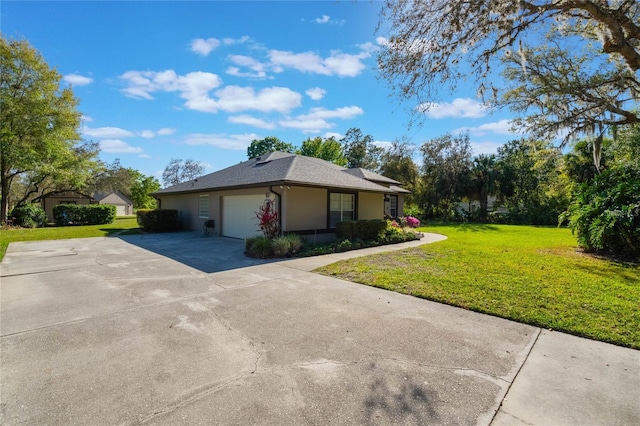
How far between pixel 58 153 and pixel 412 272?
25.4 m

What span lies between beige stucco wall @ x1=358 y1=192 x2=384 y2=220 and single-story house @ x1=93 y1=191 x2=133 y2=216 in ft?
153

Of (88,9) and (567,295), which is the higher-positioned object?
(88,9)

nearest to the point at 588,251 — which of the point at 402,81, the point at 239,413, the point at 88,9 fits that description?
the point at 402,81

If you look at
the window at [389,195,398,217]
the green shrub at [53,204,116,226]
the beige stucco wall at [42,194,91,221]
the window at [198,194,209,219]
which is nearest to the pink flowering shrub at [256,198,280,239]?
the window at [198,194,209,219]

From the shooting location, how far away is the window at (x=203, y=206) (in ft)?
52.3

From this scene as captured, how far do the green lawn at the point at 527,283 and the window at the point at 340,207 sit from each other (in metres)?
3.99

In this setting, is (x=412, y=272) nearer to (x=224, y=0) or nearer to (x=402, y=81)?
(x=402, y=81)

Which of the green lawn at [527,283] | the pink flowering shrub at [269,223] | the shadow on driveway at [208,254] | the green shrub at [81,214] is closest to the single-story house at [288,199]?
the pink flowering shrub at [269,223]

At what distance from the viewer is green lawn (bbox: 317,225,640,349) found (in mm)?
4254

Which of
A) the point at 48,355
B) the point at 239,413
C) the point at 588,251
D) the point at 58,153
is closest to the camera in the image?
the point at 239,413

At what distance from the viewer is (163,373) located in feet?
9.52

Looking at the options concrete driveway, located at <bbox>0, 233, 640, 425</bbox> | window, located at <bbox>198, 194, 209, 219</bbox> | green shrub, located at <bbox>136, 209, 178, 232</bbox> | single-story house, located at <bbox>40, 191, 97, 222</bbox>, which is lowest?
concrete driveway, located at <bbox>0, 233, 640, 425</bbox>

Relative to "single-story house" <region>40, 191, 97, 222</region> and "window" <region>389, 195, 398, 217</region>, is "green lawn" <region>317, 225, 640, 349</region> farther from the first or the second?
"single-story house" <region>40, 191, 97, 222</region>

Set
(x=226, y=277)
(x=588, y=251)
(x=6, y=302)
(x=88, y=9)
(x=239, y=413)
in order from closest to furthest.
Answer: (x=239, y=413) → (x=6, y=302) → (x=226, y=277) → (x=88, y=9) → (x=588, y=251)
